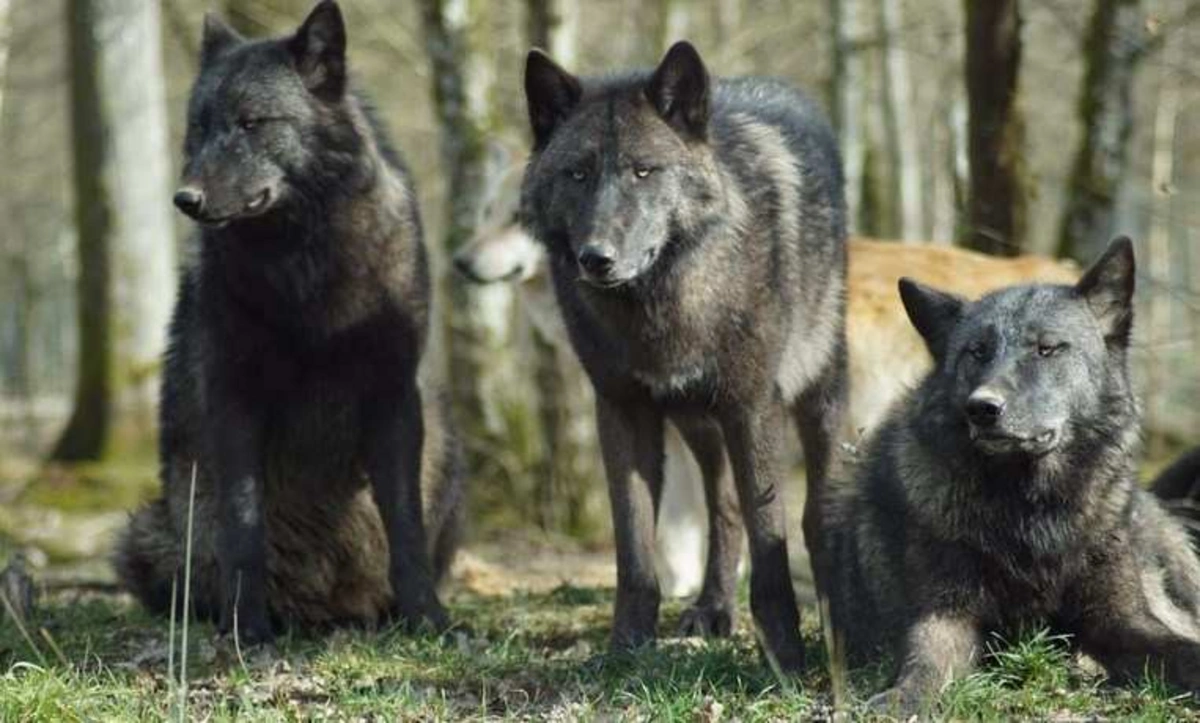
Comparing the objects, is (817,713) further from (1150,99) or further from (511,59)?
(1150,99)

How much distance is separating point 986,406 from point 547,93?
2.16 m

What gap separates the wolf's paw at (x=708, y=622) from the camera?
23.3 feet

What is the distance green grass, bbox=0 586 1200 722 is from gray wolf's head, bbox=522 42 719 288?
144 cm

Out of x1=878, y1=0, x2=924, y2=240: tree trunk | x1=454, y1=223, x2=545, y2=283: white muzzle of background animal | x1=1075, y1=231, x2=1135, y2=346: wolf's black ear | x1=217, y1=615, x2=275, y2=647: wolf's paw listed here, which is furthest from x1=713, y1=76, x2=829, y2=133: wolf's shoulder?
x1=878, y1=0, x2=924, y2=240: tree trunk

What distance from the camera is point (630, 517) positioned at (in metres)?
6.38

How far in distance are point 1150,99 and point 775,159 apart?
24.0 meters

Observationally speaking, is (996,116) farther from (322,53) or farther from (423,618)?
(423,618)

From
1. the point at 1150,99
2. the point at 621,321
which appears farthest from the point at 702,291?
the point at 1150,99

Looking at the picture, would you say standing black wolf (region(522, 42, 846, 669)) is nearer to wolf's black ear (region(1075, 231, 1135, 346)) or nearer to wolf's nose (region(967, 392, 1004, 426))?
wolf's nose (region(967, 392, 1004, 426))

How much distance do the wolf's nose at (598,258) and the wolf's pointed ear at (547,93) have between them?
0.77 meters

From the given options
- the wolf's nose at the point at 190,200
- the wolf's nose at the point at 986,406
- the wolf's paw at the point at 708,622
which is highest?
the wolf's nose at the point at 190,200

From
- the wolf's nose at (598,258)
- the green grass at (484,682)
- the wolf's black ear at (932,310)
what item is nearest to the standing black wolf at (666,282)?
the wolf's nose at (598,258)

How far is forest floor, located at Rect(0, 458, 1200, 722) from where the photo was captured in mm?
5125

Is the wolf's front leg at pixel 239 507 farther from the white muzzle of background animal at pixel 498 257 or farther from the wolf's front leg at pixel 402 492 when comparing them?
the white muzzle of background animal at pixel 498 257
